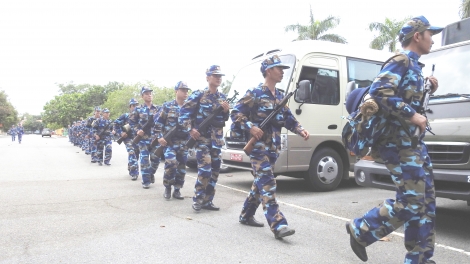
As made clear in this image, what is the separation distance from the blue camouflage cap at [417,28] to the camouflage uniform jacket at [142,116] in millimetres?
6161

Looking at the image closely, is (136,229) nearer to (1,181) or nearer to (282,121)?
(282,121)

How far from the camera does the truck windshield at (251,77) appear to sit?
702cm

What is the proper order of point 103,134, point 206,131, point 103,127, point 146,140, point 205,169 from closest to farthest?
point 205,169, point 206,131, point 146,140, point 103,127, point 103,134

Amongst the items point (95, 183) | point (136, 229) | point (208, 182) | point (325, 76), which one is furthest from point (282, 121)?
point (95, 183)

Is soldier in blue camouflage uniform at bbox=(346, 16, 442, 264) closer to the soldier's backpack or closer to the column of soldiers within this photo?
the soldier's backpack

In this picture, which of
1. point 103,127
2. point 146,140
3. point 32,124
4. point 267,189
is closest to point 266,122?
point 267,189

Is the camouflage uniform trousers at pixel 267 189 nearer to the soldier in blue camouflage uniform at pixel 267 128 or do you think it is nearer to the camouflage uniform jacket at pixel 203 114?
the soldier in blue camouflage uniform at pixel 267 128

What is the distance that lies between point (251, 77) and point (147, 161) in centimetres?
274

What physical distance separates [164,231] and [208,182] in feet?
4.20

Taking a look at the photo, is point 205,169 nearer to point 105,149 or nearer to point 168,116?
point 168,116

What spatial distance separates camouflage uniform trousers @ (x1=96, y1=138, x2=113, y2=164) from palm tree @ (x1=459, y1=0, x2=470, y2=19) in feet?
54.0

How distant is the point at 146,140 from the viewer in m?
8.64

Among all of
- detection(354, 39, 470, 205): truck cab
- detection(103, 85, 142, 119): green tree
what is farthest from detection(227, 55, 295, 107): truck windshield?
detection(103, 85, 142, 119): green tree

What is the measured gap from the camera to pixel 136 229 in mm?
4777
